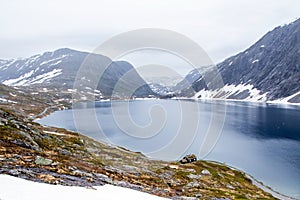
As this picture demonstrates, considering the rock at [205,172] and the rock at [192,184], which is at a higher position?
the rock at [192,184]

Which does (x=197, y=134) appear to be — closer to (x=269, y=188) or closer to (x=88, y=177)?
(x=269, y=188)

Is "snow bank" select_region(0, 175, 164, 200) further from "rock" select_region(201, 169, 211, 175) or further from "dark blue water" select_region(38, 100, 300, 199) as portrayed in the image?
"dark blue water" select_region(38, 100, 300, 199)

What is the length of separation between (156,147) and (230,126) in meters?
61.4

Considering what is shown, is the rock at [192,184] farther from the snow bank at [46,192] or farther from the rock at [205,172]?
the snow bank at [46,192]

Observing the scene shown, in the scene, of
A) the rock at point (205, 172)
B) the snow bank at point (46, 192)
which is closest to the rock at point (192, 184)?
the rock at point (205, 172)

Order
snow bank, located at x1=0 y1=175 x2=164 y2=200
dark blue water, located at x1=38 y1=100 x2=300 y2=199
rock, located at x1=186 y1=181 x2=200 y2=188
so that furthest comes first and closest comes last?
dark blue water, located at x1=38 y1=100 x2=300 y2=199 < rock, located at x1=186 y1=181 x2=200 y2=188 < snow bank, located at x1=0 y1=175 x2=164 y2=200

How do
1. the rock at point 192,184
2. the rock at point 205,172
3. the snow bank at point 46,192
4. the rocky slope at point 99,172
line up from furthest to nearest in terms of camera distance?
the rock at point 205,172 < the rock at point 192,184 < the rocky slope at point 99,172 < the snow bank at point 46,192

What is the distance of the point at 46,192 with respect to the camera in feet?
68.3

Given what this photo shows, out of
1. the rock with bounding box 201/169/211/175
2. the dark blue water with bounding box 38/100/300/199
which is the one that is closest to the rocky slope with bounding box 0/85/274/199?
the rock with bounding box 201/169/211/175

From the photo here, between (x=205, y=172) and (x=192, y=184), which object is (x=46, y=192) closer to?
(x=192, y=184)

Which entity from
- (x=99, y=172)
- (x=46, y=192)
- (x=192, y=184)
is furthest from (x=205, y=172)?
(x=46, y=192)

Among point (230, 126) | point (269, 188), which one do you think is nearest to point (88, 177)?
point (269, 188)

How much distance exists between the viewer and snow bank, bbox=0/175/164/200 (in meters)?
18.8

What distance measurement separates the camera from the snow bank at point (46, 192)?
18844 millimetres
